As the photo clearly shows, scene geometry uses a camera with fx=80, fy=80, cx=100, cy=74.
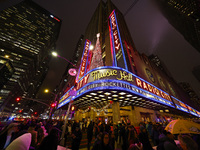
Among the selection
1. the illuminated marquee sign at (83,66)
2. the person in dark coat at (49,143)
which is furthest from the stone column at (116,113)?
the person in dark coat at (49,143)

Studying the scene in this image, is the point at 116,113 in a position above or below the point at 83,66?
below

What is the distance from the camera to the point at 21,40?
3632 inches

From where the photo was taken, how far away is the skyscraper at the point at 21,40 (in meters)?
75.1

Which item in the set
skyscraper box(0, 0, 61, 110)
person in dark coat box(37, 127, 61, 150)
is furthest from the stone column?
skyscraper box(0, 0, 61, 110)

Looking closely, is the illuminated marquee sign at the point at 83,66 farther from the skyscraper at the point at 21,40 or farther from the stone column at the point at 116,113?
the skyscraper at the point at 21,40

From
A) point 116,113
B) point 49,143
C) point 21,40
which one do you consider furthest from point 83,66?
point 21,40

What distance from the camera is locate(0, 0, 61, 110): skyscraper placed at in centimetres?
7506

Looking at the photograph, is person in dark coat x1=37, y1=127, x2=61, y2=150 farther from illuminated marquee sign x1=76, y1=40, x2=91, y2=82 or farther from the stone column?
illuminated marquee sign x1=76, y1=40, x2=91, y2=82

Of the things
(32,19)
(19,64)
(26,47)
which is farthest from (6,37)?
(32,19)

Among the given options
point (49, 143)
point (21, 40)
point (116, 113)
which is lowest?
point (49, 143)

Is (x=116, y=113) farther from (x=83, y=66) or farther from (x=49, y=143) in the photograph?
(x=83, y=66)

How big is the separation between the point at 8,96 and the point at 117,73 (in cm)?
9860

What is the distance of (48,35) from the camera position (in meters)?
126

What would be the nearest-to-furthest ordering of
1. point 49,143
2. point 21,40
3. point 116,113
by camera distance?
1. point 49,143
2. point 116,113
3. point 21,40
